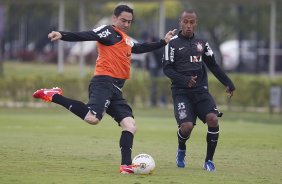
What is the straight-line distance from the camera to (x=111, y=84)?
12.2 metres

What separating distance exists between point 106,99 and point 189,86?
1471mm

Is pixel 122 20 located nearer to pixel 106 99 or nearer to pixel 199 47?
pixel 106 99

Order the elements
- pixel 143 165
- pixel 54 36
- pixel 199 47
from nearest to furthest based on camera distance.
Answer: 1. pixel 54 36
2. pixel 143 165
3. pixel 199 47

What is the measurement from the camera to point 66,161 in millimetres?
13477

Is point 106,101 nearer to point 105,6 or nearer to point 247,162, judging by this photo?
point 247,162

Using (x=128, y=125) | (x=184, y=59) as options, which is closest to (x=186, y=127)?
(x=184, y=59)

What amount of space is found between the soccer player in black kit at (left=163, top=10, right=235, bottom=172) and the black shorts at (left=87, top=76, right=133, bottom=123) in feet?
3.57

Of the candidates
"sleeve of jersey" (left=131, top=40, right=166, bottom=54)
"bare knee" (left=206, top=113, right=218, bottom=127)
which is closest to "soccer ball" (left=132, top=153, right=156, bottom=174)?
"bare knee" (left=206, top=113, right=218, bottom=127)

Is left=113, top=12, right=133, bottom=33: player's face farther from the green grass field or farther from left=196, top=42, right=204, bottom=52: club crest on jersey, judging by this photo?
the green grass field

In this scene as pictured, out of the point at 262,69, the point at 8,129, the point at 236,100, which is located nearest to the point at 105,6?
the point at 262,69

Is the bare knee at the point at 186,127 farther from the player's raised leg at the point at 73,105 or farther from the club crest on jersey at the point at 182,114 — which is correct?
the player's raised leg at the point at 73,105

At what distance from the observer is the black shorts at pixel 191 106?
1304 centimetres

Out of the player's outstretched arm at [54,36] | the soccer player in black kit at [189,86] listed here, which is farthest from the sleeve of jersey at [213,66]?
the player's outstretched arm at [54,36]

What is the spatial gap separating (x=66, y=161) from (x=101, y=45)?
7.26 ft
